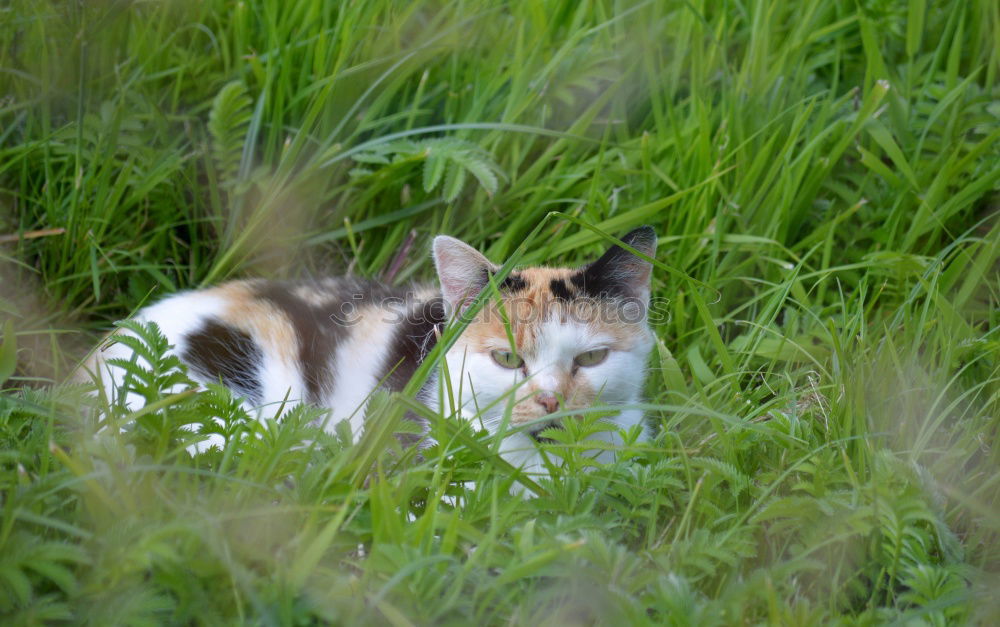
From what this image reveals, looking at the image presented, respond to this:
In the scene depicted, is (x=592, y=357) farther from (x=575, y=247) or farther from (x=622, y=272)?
(x=575, y=247)

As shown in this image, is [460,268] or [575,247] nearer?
[460,268]

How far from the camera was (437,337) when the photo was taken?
198 cm

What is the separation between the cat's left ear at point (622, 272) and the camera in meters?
2.15

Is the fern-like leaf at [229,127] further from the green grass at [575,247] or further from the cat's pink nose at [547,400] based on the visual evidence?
the cat's pink nose at [547,400]

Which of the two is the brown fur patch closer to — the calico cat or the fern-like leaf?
the calico cat

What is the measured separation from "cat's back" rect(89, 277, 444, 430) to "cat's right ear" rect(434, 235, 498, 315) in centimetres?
18

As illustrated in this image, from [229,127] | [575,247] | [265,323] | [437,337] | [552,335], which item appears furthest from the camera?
[575,247]

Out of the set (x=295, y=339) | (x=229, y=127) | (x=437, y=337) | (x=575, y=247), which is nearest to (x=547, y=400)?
(x=437, y=337)

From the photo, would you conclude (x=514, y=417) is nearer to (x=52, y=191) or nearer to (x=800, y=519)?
(x=800, y=519)

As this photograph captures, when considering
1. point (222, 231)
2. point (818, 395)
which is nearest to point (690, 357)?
point (818, 395)

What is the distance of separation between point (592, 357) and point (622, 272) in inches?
9.4

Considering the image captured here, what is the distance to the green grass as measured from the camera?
1532 millimetres

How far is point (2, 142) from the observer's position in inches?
106

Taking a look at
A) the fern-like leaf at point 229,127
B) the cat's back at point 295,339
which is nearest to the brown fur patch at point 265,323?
the cat's back at point 295,339
